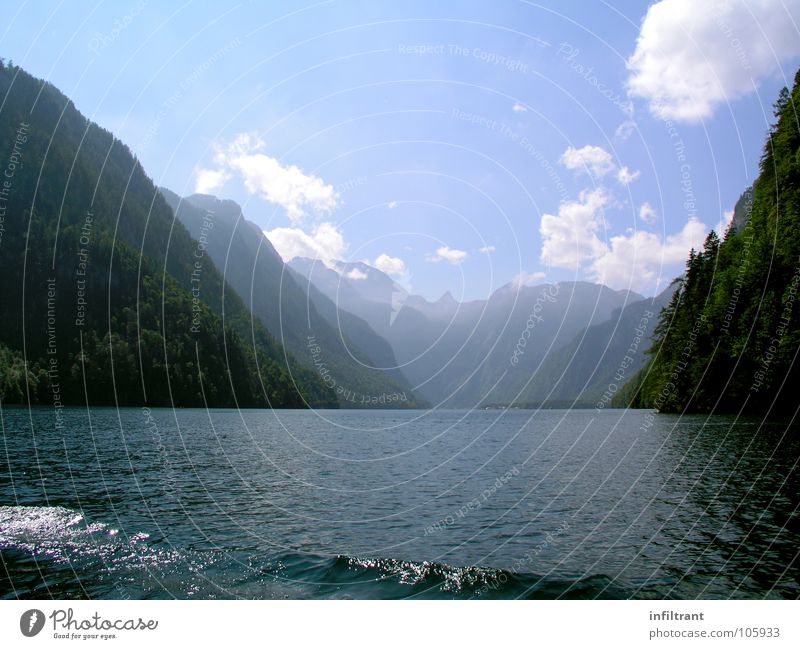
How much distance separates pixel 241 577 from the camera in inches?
704

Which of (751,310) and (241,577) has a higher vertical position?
(751,310)

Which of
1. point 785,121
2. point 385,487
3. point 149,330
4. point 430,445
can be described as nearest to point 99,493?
point 385,487

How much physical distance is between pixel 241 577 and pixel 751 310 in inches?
Answer: 3391

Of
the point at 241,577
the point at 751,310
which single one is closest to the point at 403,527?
the point at 241,577

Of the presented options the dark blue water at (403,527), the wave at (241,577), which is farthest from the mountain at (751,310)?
the wave at (241,577)

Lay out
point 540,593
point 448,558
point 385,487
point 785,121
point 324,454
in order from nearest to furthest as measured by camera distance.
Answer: point 540,593, point 448,558, point 385,487, point 324,454, point 785,121

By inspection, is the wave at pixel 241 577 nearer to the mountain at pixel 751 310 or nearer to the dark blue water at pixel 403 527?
the dark blue water at pixel 403 527

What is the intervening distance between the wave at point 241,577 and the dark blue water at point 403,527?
0.27ft

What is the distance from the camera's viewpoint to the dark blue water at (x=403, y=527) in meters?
17.2

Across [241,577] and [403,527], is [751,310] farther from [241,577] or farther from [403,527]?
[241,577]

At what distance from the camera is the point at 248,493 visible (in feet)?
109

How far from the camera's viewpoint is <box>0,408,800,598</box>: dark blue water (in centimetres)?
1717

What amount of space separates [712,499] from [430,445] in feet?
146
